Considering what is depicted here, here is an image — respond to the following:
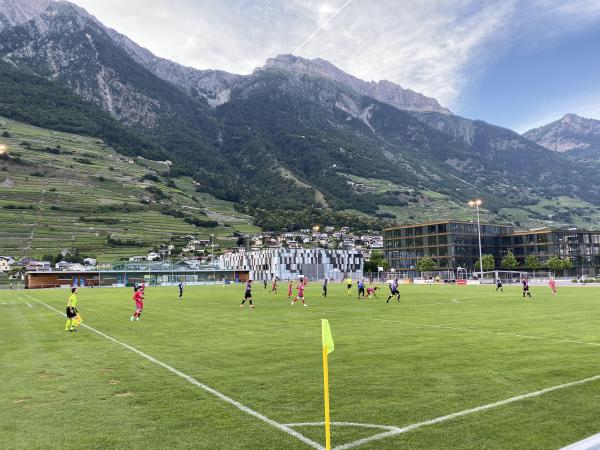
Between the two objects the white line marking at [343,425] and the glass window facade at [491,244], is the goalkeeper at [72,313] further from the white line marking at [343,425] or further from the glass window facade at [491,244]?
the glass window facade at [491,244]

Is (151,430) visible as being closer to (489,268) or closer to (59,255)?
(489,268)

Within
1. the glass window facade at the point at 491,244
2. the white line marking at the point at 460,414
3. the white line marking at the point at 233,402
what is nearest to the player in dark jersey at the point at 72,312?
the white line marking at the point at 233,402

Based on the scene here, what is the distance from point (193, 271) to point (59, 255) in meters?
45.8

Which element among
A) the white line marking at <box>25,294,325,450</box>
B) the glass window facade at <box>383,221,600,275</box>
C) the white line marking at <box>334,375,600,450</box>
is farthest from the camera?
the glass window facade at <box>383,221,600,275</box>

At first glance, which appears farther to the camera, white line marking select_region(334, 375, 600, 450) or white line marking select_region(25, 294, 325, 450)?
white line marking select_region(25, 294, 325, 450)

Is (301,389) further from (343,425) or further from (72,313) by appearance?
(72,313)

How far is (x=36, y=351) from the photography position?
17016 mm

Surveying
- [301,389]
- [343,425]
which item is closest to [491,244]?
[301,389]

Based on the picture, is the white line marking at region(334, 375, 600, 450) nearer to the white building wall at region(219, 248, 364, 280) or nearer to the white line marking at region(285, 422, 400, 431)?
the white line marking at region(285, 422, 400, 431)

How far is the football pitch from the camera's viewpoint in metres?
7.76

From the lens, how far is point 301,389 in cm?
1070

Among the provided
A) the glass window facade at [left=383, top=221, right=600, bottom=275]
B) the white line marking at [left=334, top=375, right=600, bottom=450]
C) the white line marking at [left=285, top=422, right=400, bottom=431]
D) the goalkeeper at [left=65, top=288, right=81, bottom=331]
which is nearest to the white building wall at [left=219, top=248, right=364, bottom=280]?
the glass window facade at [left=383, top=221, right=600, bottom=275]

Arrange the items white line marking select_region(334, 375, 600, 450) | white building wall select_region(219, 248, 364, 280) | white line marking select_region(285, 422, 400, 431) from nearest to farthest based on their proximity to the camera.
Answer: white line marking select_region(334, 375, 600, 450)
white line marking select_region(285, 422, 400, 431)
white building wall select_region(219, 248, 364, 280)

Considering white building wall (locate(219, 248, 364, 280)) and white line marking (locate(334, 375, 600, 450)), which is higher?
white building wall (locate(219, 248, 364, 280))
